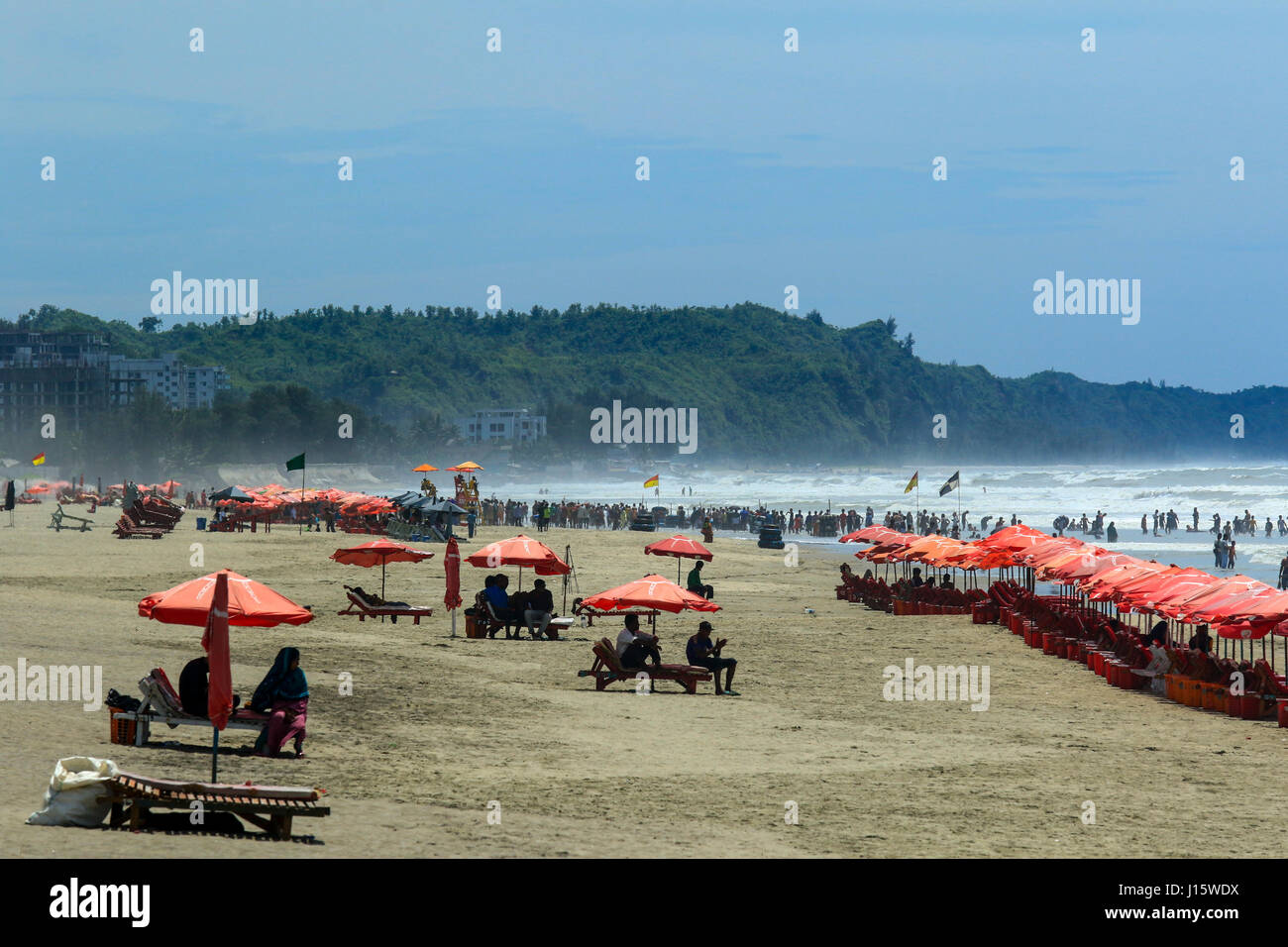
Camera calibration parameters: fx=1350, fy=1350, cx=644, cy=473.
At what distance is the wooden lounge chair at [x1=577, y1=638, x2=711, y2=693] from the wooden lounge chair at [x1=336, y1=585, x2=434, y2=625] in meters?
6.03

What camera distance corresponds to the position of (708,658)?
1573cm

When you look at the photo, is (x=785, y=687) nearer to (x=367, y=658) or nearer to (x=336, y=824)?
(x=367, y=658)

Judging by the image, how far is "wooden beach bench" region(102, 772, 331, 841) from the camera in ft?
24.8

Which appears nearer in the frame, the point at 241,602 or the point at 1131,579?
the point at 241,602

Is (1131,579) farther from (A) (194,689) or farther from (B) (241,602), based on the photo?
(A) (194,689)

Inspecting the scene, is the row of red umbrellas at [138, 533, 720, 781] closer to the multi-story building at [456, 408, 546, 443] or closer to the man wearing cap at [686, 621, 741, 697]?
the man wearing cap at [686, 621, 741, 697]

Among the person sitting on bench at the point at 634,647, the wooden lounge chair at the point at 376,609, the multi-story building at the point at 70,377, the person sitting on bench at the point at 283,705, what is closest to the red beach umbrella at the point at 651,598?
the person sitting on bench at the point at 634,647

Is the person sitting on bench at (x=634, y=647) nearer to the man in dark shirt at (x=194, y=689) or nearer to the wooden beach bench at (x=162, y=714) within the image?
the wooden beach bench at (x=162, y=714)

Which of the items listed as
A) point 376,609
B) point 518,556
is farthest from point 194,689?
point 376,609

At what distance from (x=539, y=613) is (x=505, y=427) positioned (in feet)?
571

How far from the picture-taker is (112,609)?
1889cm

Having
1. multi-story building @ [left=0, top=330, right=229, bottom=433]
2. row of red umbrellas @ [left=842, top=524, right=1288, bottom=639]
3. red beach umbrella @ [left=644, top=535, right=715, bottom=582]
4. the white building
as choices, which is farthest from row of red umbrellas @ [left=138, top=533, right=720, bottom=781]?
multi-story building @ [left=0, top=330, right=229, bottom=433]

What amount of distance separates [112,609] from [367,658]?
16.5 ft
